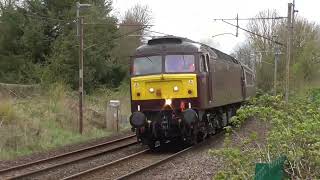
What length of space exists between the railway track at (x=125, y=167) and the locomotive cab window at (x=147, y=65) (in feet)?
7.95

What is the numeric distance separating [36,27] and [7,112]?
15280 millimetres

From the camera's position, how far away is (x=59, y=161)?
15695 millimetres

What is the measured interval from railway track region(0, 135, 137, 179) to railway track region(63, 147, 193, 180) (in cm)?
136

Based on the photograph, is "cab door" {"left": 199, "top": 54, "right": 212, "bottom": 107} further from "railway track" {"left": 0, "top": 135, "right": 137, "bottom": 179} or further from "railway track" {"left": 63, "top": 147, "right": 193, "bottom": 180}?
"railway track" {"left": 0, "top": 135, "right": 137, "bottom": 179}

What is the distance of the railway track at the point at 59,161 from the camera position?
1320cm

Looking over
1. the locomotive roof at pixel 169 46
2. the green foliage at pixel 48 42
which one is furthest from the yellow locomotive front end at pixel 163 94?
the green foliage at pixel 48 42

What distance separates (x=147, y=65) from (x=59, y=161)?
3.76m

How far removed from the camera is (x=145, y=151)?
1719cm

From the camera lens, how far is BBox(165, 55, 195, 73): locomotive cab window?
16.2 m

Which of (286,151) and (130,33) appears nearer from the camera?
(286,151)

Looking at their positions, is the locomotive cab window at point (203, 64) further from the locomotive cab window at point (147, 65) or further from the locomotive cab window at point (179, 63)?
the locomotive cab window at point (147, 65)

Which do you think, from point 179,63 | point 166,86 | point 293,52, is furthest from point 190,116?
point 293,52

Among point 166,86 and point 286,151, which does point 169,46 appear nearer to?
point 166,86

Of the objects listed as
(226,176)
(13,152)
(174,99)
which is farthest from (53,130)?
(226,176)
